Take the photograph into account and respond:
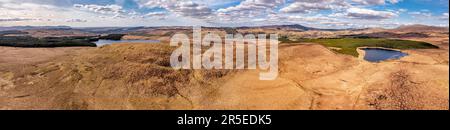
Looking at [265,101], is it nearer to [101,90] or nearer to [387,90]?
[387,90]

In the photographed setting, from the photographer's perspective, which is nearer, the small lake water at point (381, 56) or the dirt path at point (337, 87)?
the dirt path at point (337, 87)

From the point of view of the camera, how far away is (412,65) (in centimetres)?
2733

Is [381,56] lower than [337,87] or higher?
higher

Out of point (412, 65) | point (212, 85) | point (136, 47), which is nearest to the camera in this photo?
point (212, 85)

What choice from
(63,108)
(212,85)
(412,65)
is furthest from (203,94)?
(412,65)

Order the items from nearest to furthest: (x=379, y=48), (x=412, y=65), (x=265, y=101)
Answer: (x=265, y=101), (x=412, y=65), (x=379, y=48)

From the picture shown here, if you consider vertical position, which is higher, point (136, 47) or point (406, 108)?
point (136, 47)

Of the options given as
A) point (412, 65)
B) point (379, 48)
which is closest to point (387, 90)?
point (412, 65)

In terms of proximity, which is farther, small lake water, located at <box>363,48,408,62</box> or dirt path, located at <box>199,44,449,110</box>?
small lake water, located at <box>363,48,408,62</box>

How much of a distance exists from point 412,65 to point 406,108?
12789 millimetres

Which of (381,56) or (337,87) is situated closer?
(337,87)
